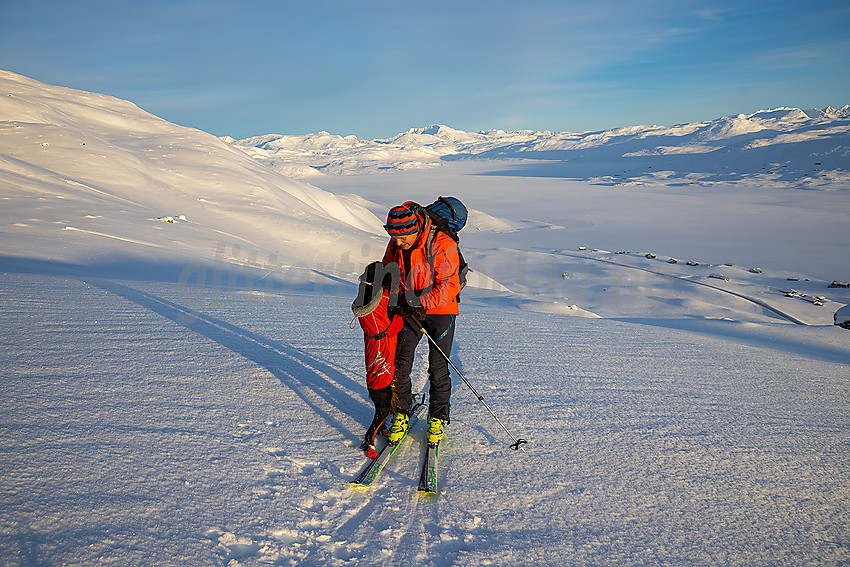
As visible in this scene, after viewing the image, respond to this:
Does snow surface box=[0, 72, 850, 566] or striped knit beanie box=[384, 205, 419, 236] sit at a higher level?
striped knit beanie box=[384, 205, 419, 236]

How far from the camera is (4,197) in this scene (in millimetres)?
10492

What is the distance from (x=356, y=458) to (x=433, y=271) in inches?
53.0

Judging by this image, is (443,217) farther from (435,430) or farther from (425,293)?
(435,430)

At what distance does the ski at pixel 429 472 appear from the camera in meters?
2.77

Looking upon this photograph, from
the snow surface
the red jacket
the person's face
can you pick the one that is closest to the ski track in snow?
the snow surface

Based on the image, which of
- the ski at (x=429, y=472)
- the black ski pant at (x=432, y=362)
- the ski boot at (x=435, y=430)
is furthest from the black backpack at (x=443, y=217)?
the ski at (x=429, y=472)

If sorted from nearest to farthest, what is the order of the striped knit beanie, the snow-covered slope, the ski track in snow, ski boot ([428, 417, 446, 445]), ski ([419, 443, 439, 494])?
the ski track in snow
ski ([419, 443, 439, 494])
the striped knit beanie
ski boot ([428, 417, 446, 445])
the snow-covered slope

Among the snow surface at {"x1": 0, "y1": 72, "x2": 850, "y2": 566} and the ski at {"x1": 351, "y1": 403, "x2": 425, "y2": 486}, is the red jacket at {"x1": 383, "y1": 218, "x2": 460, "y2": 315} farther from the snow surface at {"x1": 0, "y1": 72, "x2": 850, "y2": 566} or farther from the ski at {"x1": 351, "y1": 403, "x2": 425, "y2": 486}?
the snow surface at {"x1": 0, "y1": 72, "x2": 850, "y2": 566}

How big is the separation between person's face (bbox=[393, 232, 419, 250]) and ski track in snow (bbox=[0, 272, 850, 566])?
1.42 metres

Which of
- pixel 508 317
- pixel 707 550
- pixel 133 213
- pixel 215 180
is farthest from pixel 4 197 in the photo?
pixel 707 550

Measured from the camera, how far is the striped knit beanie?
3.01 m

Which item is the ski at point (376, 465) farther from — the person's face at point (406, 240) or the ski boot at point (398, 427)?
the person's face at point (406, 240)

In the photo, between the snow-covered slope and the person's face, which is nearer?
the person's face

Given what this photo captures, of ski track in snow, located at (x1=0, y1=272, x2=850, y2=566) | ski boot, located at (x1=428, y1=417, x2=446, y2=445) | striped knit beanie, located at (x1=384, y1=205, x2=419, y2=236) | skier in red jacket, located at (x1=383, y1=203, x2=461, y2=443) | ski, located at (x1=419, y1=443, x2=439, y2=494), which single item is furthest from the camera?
ski boot, located at (x1=428, y1=417, x2=446, y2=445)
